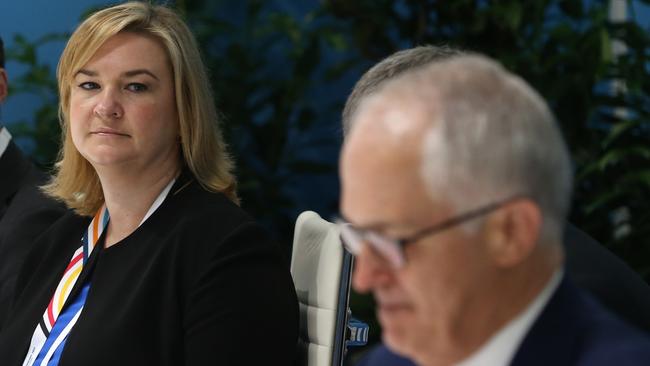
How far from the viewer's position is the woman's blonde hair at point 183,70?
7.45 ft

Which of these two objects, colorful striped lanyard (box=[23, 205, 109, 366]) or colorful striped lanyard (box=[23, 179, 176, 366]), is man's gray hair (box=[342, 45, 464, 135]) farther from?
colorful striped lanyard (box=[23, 205, 109, 366])

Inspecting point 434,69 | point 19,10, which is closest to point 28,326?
point 434,69

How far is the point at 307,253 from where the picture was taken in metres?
2.13

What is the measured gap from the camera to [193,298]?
1.98 m

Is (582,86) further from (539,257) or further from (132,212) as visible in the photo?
(539,257)

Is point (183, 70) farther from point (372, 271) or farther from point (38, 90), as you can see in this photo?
point (38, 90)

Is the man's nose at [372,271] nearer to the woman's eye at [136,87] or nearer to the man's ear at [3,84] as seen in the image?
the woman's eye at [136,87]

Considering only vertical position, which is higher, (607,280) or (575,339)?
(575,339)

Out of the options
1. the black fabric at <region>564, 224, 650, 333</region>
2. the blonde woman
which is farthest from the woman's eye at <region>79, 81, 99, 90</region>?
the black fabric at <region>564, 224, 650, 333</region>

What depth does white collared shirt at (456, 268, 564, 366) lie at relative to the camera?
3.73 feet

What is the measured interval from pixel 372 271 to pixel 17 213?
1.79 metres

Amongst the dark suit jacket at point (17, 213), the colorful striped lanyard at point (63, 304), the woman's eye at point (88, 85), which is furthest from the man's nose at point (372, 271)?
the dark suit jacket at point (17, 213)

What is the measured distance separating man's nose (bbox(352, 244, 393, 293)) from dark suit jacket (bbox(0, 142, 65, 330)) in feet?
5.18

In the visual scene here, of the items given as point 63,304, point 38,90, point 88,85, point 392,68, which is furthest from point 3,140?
point 38,90
